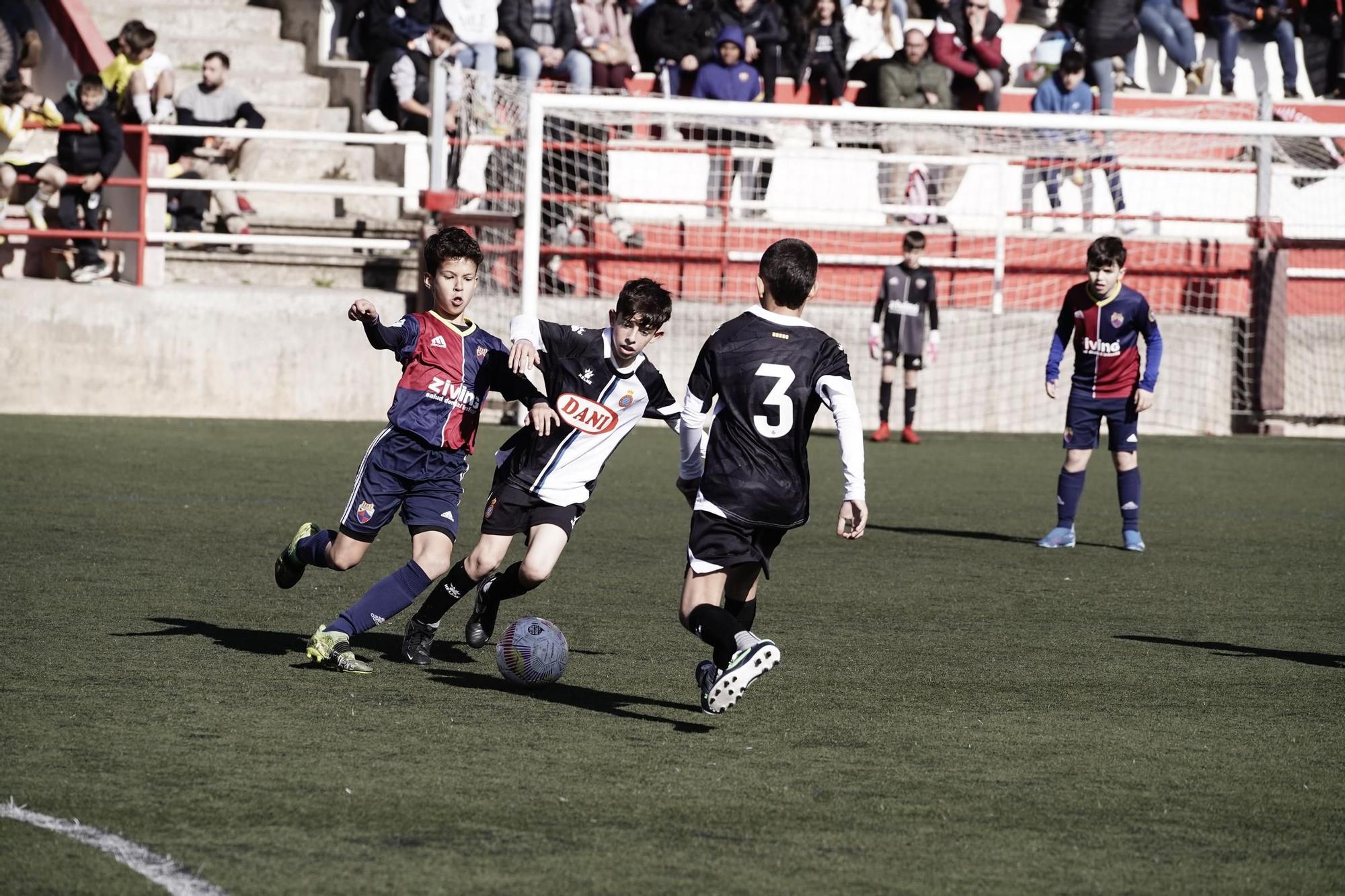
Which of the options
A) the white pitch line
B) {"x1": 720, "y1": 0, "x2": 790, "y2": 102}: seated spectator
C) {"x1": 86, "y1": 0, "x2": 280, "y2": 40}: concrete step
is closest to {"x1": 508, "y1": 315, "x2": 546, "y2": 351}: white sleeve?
the white pitch line

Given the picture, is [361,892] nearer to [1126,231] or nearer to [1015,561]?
[1015,561]

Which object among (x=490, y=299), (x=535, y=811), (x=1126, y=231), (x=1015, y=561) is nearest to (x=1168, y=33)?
(x=1126, y=231)

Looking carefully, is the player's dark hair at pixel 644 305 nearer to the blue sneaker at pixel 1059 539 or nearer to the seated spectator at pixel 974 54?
the blue sneaker at pixel 1059 539

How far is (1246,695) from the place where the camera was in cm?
636

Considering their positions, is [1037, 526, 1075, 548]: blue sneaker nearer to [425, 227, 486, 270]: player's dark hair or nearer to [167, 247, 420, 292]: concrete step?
[425, 227, 486, 270]: player's dark hair

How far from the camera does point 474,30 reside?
18875 mm

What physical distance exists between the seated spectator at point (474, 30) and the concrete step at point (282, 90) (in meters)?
1.75

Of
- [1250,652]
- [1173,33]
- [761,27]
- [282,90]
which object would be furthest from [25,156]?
[1173,33]

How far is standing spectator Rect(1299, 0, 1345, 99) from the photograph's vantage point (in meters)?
23.2

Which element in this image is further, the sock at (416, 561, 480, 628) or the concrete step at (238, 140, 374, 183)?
the concrete step at (238, 140, 374, 183)

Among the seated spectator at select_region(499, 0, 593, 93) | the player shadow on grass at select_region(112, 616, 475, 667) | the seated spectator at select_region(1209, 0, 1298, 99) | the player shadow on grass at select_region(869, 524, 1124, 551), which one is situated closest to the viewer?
the player shadow on grass at select_region(112, 616, 475, 667)

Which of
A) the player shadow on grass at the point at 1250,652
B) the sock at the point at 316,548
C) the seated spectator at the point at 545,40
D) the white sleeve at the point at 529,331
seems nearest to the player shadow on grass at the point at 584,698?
the sock at the point at 316,548

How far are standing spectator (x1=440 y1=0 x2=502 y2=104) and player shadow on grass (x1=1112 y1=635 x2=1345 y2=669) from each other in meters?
12.8

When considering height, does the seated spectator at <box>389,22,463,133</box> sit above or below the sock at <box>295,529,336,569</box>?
above
